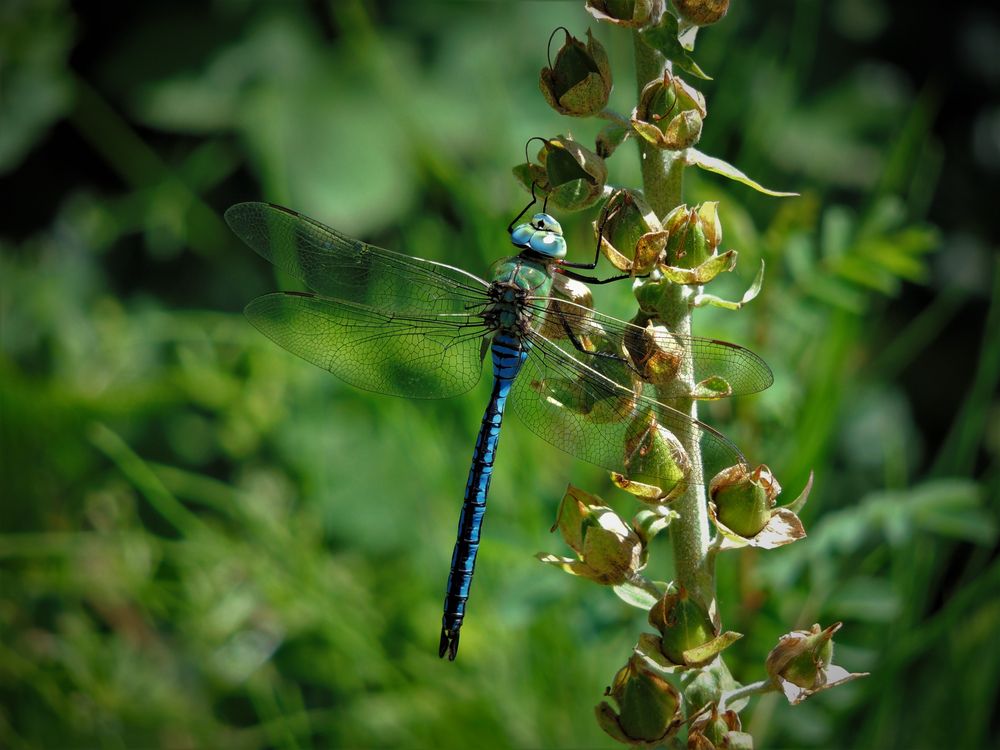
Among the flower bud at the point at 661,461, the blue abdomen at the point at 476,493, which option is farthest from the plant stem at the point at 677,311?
the blue abdomen at the point at 476,493

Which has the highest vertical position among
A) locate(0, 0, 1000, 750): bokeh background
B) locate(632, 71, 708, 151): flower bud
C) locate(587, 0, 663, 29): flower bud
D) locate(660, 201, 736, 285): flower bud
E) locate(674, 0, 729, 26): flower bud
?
locate(674, 0, 729, 26): flower bud

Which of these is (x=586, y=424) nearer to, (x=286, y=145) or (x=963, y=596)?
(x=963, y=596)

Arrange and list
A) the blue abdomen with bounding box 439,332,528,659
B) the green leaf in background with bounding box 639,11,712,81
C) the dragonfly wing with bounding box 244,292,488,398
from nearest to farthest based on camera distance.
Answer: the green leaf in background with bounding box 639,11,712,81 < the blue abdomen with bounding box 439,332,528,659 < the dragonfly wing with bounding box 244,292,488,398

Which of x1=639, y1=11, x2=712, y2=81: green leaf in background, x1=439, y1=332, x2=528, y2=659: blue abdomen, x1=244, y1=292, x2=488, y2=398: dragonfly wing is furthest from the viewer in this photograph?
x1=244, y1=292, x2=488, y2=398: dragonfly wing

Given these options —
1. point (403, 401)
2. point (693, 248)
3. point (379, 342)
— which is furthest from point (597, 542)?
point (403, 401)

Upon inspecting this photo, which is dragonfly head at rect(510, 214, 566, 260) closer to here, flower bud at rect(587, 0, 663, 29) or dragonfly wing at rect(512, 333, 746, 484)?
dragonfly wing at rect(512, 333, 746, 484)

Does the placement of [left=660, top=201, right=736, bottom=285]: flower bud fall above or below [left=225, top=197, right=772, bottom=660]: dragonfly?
above

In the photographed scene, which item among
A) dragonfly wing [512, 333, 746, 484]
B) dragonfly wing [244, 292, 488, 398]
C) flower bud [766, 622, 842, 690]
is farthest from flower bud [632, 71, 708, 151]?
dragonfly wing [244, 292, 488, 398]
